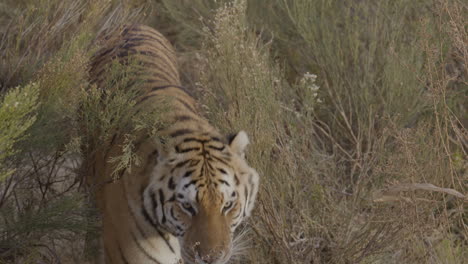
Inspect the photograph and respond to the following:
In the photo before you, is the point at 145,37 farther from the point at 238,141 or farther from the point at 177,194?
the point at 177,194

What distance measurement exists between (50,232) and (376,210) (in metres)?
1.83

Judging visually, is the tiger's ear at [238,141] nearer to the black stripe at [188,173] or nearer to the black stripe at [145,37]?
the black stripe at [188,173]

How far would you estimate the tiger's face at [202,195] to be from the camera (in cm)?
356

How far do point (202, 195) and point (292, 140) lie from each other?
119cm

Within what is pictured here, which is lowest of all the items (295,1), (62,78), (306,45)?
(306,45)

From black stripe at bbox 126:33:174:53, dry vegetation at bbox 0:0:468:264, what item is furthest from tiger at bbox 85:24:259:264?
black stripe at bbox 126:33:174:53

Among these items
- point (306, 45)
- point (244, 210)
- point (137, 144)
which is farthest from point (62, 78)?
point (306, 45)

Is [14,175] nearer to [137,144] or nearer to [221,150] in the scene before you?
[137,144]

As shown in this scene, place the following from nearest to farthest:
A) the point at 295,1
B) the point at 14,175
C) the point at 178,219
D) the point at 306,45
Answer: the point at 178,219, the point at 14,175, the point at 295,1, the point at 306,45

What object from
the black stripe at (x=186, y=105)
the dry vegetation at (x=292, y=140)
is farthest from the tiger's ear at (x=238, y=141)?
the black stripe at (x=186, y=105)

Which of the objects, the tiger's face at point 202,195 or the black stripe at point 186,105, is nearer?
the tiger's face at point 202,195

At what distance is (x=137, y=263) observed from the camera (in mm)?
3914

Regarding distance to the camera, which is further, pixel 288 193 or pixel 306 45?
pixel 306 45

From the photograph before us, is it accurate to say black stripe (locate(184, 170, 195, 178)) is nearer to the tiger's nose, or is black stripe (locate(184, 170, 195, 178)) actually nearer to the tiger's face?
the tiger's face
